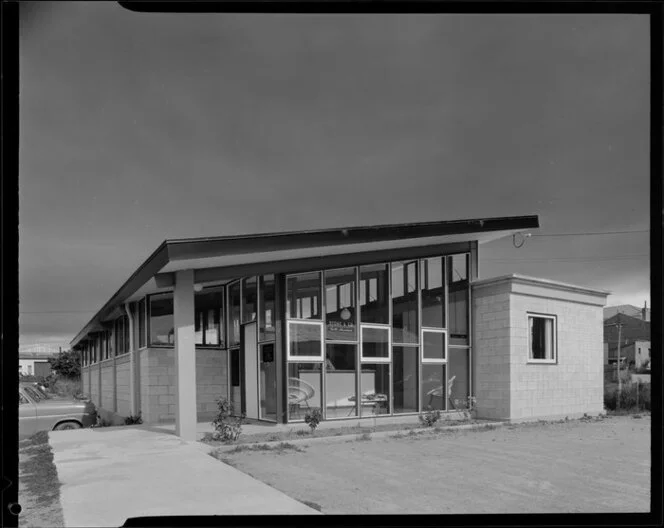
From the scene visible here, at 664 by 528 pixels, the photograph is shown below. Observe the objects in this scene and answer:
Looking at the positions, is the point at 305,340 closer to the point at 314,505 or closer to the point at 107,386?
the point at 314,505

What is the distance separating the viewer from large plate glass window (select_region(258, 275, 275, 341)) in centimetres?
1133

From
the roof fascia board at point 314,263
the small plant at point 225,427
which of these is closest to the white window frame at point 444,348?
the roof fascia board at point 314,263

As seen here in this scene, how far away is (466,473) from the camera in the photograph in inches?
298

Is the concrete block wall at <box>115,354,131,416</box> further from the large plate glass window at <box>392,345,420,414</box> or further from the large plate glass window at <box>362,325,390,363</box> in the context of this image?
the large plate glass window at <box>392,345,420,414</box>

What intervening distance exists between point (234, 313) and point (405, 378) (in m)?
3.55

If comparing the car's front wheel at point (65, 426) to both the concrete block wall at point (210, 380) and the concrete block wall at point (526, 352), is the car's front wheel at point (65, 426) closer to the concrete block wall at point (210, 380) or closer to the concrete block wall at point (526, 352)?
the concrete block wall at point (210, 380)

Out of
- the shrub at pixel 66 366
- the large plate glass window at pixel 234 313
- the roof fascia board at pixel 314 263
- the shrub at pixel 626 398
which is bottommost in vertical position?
the shrub at pixel 66 366

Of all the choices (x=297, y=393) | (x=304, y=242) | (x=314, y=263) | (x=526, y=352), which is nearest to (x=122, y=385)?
(x=297, y=393)

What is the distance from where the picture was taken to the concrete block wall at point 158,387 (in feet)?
39.6

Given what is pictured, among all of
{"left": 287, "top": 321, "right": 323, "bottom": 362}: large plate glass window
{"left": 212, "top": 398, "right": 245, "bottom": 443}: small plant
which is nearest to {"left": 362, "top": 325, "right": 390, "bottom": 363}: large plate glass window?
{"left": 287, "top": 321, "right": 323, "bottom": 362}: large plate glass window

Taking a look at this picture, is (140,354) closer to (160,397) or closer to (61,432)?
(160,397)

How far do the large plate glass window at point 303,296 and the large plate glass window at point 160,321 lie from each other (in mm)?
2824

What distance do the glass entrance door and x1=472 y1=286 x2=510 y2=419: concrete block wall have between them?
440cm

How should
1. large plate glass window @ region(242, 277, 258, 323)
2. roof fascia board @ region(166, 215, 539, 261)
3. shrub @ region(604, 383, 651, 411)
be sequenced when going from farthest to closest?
shrub @ region(604, 383, 651, 411) → large plate glass window @ region(242, 277, 258, 323) → roof fascia board @ region(166, 215, 539, 261)
